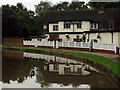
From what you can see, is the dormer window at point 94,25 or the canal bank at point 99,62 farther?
the dormer window at point 94,25

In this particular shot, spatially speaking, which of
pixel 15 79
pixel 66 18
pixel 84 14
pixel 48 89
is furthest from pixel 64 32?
pixel 48 89

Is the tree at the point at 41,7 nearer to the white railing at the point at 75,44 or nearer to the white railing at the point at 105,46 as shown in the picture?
the white railing at the point at 75,44

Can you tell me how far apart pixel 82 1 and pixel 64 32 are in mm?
47810

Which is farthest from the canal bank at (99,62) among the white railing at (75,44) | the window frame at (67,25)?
the window frame at (67,25)

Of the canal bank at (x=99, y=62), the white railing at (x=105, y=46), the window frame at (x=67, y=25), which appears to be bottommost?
the canal bank at (x=99, y=62)

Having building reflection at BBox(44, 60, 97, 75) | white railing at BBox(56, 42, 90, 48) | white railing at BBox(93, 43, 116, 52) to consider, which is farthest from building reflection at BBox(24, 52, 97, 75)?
white railing at BBox(56, 42, 90, 48)

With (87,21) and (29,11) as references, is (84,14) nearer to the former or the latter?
(87,21)

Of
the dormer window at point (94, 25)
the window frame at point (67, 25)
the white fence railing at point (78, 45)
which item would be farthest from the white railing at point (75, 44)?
the dormer window at point (94, 25)

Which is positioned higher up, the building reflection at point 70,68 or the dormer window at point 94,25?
the dormer window at point 94,25

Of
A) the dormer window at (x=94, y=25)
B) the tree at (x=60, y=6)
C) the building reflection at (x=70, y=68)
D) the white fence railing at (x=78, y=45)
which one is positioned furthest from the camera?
the tree at (x=60, y=6)

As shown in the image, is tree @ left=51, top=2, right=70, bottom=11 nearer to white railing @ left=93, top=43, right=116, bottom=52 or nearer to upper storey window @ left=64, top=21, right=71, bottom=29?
upper storey window @ left=64, top=21, right=71, bottom=29

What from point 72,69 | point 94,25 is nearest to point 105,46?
point 72,69

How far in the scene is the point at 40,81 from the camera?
11.9 metres

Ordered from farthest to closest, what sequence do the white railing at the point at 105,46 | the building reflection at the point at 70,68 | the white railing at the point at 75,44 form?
the white railing at the point at 75,44 → the white railing at the point at 105,46 → the building reflection at the point at 70,68
